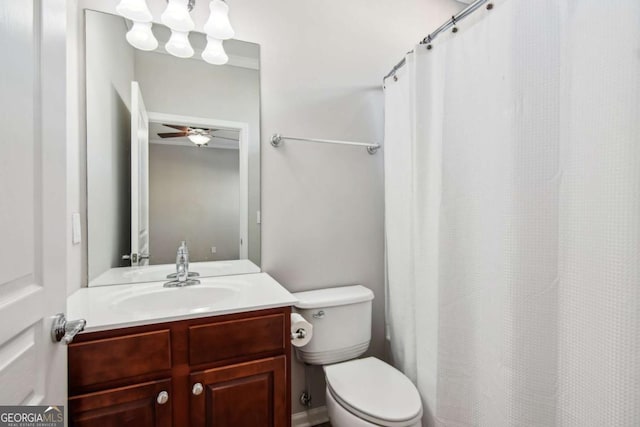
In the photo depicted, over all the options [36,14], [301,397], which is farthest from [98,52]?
[301,397]

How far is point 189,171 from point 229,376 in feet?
3.16

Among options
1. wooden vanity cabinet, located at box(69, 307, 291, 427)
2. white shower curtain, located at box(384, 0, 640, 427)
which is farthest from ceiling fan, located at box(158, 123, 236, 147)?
white shower curtain, located at box(384, 0, 640, 427)

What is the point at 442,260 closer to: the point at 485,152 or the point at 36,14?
the point at 485,152

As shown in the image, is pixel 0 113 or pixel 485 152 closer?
pixel 0 113

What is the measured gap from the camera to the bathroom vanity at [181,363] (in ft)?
3.12

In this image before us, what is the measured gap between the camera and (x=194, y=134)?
1.52 meters

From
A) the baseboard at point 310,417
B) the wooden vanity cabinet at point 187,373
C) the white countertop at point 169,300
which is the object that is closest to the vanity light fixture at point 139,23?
the white countertop at point 169,300

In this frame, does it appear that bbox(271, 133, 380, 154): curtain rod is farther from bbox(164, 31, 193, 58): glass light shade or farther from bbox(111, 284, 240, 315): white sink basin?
bbox(111, 284, 240, 315): white sink basin

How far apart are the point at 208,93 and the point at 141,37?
0.35 m

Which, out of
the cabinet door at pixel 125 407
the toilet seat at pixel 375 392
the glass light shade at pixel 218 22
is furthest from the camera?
the glass light shade at pixel 218 22

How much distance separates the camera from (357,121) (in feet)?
6.00

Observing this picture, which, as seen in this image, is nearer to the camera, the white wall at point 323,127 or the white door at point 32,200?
the white door at point 32,200

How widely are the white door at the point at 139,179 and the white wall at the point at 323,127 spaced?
1.70ft

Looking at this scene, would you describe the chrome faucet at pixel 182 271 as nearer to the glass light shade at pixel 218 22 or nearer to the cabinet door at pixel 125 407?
the cabinet door at pixel 125 407
